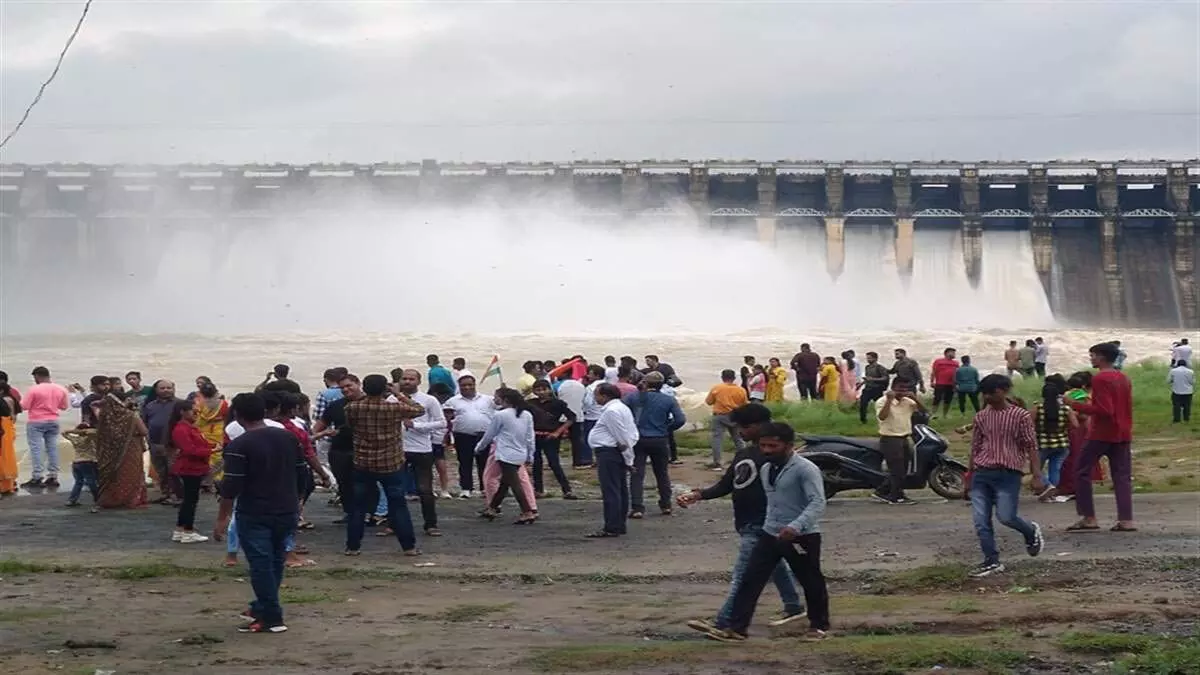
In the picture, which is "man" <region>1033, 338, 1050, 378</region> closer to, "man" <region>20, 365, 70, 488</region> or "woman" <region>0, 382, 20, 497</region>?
"man" <region>20, 365, 70, 488</region>

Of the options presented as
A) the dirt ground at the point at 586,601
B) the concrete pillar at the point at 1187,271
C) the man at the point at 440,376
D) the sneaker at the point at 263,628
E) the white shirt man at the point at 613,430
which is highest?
the concrete pillar at the point at 1187,271

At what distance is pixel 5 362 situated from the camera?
4678cm

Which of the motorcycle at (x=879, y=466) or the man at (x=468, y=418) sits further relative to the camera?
the motorcycle at (x=879, y=466)

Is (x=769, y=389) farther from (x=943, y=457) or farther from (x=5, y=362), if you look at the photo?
(x=5, y=362)

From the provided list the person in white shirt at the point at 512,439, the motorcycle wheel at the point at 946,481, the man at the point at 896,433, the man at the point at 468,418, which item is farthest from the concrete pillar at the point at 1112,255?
the person in white shirt at the point at 512,439

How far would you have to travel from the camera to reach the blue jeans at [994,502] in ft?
34.5

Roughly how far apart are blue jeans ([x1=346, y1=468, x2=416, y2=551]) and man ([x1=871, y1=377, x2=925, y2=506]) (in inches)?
211

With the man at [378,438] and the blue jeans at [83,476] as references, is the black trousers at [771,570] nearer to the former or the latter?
the man at [378,438]

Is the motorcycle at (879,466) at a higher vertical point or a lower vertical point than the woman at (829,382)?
lower

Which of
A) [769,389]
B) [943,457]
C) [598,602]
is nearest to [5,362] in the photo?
[769,389]

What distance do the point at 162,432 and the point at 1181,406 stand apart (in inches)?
596

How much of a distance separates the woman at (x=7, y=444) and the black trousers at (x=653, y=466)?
6.79 metres

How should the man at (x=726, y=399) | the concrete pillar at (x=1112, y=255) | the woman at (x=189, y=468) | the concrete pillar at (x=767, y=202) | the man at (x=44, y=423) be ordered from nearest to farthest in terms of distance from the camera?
1. the woman at (x=189, y=468)
2. the man at (x=44, y=423)
3. the man at (x=726, y=399)
4. the concrete pillar at (x=1112, y=255)
5. the concrete pillar at (x=767, y=202)

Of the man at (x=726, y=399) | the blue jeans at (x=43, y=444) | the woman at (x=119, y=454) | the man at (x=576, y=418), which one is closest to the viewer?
the woman at (x=119, y=454)
